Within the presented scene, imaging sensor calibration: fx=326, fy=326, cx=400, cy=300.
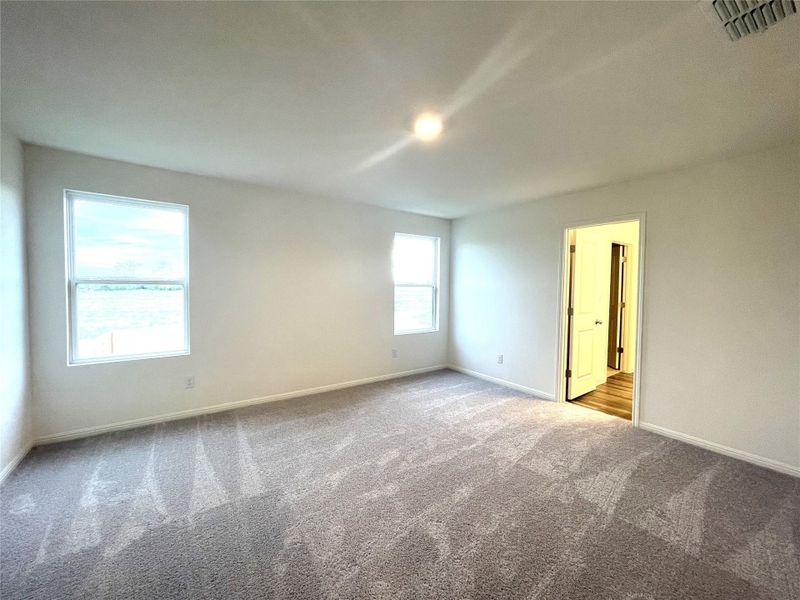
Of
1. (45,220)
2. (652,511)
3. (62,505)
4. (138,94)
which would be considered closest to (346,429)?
(62,505)

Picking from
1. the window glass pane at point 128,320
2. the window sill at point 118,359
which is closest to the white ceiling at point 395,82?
the window glass pane at point 128,320

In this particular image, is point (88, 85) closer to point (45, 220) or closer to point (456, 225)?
point (45, 220)

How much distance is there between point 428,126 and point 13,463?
12.5 feet

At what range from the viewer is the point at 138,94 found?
6.14ft

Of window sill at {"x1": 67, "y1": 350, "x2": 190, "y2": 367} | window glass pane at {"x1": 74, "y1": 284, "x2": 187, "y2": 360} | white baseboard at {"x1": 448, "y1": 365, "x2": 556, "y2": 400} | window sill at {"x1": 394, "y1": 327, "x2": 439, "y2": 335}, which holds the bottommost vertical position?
white baseboard at {"x1": 448, "y1": 365, "x2": 556, "y2": 400}

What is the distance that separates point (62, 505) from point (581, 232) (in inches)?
200

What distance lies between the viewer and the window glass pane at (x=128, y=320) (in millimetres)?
2900

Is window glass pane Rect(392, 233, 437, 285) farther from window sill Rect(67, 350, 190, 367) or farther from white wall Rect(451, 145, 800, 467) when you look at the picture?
window sill Rect(67, 350, 190, 367)

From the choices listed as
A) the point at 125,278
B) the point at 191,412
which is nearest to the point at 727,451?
the point at 191,412

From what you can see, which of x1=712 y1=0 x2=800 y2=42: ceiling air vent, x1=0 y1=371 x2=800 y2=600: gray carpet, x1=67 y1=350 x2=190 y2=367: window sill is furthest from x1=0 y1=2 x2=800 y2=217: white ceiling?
x1=0 y1=371 x2=800 y2=600: gray carpet

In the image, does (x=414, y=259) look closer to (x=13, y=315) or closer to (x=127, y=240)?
(x=127, y=240)

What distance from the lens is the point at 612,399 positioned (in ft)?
13.3

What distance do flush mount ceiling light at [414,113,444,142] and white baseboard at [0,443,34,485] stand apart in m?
3.66

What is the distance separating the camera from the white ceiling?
4.38 feet
